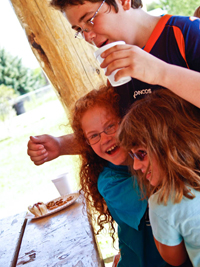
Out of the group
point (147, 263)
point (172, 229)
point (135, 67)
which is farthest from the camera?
point (147, 263)

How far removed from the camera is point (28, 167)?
8469mm

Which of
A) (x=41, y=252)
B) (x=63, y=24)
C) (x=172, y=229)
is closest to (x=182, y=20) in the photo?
(x=172, y=229)

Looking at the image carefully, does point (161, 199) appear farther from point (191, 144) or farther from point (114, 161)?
point (114, 161)

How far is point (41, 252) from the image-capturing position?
1.63 meters

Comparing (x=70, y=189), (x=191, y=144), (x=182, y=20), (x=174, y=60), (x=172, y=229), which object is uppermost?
(x=182, y=20)

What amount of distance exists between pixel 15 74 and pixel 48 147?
55.1 feet

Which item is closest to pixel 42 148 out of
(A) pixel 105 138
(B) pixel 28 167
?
(A) pixel 105 138

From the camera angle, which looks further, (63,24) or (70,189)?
(70,189)

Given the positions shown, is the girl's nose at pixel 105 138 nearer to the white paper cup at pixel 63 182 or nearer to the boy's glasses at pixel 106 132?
the boy's glasses at pixel 106 132

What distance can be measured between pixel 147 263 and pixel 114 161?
57cm

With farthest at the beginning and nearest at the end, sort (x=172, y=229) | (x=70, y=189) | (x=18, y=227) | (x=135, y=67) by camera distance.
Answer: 1. (x=70, y=189)
2. (x=18, y=227)
3. (x=172, y=229)
4. (x=135, y=67)

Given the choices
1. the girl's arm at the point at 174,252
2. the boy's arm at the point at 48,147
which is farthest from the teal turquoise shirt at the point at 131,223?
the boy's arm at the point at 48,147

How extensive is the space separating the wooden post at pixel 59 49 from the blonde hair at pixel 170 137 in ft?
3.47

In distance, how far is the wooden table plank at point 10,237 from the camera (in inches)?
67.0
